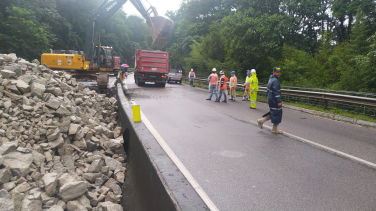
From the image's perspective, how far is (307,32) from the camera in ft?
84.8

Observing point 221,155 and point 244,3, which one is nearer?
point 221,155

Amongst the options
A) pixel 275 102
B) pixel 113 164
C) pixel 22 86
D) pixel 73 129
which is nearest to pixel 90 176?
pixel 113 164

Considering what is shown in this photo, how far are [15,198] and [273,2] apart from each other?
24.4 meters

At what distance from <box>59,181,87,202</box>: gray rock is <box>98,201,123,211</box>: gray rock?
36cm

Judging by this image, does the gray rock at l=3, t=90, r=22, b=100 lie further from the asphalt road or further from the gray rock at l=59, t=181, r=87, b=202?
the gray rock at l=59, t=181, r=87, b=202

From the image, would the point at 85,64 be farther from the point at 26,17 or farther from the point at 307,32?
the point at 26,17

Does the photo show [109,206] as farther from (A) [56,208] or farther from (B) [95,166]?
(B) [95,166]

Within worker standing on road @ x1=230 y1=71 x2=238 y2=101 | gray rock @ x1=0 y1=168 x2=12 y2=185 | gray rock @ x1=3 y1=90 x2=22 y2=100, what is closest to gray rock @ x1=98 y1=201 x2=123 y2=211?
gray rock @ x1=0 y1=168 x2=12 y2=185

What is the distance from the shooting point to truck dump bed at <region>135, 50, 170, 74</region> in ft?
78.8

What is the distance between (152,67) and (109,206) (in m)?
20.3

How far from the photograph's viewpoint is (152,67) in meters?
24.2

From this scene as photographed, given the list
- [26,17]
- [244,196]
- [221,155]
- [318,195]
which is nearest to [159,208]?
[244,196]

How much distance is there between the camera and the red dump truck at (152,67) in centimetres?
2408

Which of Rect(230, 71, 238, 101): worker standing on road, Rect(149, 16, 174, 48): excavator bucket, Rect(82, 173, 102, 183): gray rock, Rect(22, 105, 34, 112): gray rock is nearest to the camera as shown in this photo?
Rect(82, 173, 102, 183): gray rock
